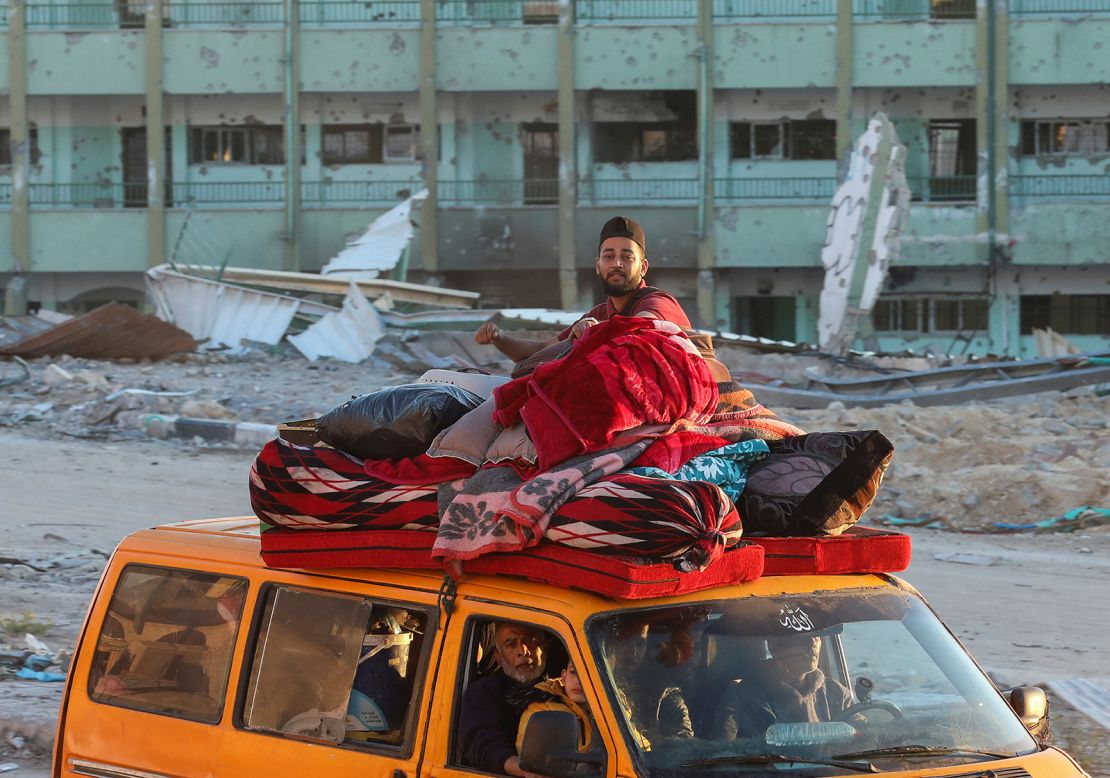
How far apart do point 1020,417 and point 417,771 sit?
671 inches

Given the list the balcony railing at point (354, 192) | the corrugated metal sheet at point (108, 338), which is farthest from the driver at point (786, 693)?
the balcony railing at point (354, 192)

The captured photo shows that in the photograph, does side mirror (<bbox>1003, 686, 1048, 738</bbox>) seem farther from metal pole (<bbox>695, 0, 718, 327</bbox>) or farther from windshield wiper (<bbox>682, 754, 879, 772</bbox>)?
metal pole (<bbox>695, 0, 718, 327</bbox>)

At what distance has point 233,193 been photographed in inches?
1474

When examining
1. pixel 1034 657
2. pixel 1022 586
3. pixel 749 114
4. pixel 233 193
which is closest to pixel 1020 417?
pixel 1022 586

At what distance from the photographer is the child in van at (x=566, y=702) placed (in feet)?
11.5

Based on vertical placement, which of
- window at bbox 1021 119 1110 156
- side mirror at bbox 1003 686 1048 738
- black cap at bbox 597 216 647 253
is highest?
window at bbox 1021 119 1110 156

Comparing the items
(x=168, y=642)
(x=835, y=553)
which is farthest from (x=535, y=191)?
(x=835, y=553)

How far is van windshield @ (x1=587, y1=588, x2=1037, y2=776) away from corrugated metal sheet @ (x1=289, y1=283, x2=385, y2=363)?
23640 millimetres

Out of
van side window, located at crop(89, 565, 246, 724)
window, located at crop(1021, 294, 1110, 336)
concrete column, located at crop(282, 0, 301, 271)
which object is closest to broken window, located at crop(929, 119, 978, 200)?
window, located at crop(1021, 294, 1110, 336)

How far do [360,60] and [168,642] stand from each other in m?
32.8

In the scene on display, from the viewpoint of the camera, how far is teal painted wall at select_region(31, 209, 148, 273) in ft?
119

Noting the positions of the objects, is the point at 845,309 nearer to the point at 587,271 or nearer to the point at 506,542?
the point at 587,271

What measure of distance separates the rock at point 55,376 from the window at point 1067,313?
927 inches

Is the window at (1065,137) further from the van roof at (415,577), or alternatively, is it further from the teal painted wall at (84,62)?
the van roof at (415,577)
